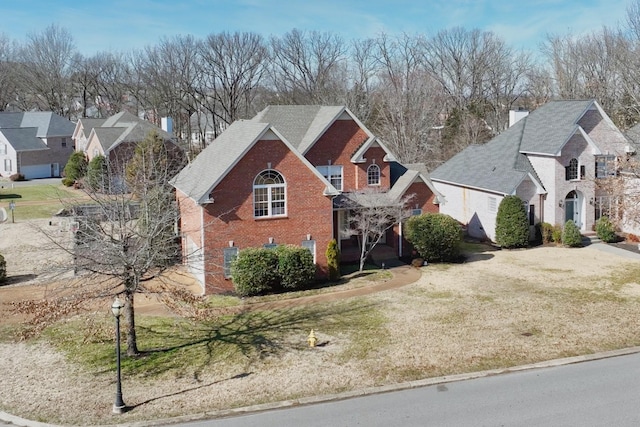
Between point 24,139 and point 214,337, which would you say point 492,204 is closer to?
point 214,337

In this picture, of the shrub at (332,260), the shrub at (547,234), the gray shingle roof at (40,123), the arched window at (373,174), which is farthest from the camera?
the gray shingle roof at (40,123)

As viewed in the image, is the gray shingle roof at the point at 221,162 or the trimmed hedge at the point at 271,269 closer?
the trimmed hedge at the point at 271,269

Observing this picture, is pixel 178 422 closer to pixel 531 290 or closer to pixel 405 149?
pixel 531 290

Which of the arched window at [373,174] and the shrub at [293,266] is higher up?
the arched window at [373,174]

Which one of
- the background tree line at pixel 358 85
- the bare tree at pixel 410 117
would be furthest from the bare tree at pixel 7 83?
the bare tree at pixel 410 117

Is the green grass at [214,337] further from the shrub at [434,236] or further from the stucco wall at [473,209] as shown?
the stucco wall at [473,209]

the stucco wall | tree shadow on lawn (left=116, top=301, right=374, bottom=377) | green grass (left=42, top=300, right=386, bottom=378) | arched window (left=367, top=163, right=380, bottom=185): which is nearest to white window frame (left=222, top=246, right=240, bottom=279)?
tree shadow on lawn (left=116, top=301, right=374, bottom=377)

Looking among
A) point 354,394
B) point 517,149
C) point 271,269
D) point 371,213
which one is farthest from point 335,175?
point 354,394
